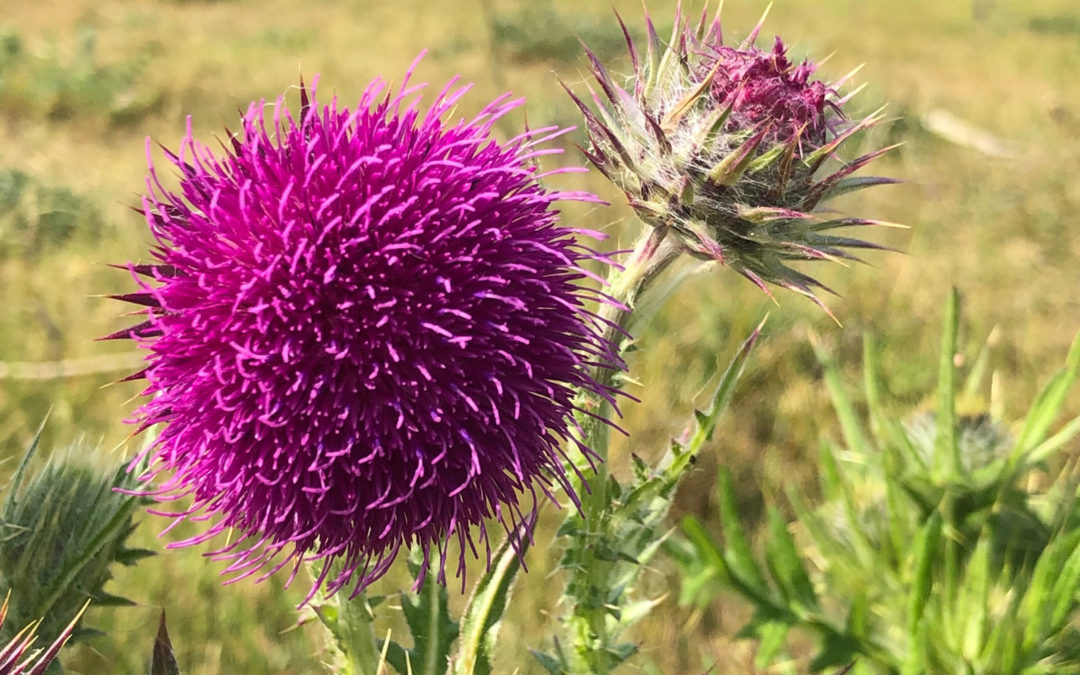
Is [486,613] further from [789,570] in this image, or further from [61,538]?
[789,570]

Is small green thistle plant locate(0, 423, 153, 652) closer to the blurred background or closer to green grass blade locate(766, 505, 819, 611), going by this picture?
the blurred background

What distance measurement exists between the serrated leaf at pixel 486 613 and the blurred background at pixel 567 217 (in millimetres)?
280

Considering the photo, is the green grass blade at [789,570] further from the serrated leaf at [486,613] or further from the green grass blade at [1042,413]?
the serrated leaf at [486,613]

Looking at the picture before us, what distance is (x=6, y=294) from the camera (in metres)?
4.66

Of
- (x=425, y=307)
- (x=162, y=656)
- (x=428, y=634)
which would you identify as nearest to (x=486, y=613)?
(x=428, y=634)

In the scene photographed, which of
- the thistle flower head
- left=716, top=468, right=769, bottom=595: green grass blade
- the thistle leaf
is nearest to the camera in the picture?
the thistle flower head

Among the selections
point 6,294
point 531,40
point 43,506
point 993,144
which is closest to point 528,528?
point 43,506

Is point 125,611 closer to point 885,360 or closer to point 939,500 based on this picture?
point 939,500

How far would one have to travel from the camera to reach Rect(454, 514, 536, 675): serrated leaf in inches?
68.4

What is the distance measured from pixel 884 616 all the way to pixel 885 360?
2111mm

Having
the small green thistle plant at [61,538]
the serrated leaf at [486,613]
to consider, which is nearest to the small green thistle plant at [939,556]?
the serrated leaf at [486,613]

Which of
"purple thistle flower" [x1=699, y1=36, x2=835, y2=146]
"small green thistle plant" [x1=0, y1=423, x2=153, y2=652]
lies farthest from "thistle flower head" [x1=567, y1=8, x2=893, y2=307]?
"small green thistle plant" [x1=0, y1=423, x2=153, y2=652]

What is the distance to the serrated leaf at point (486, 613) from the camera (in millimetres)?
1737

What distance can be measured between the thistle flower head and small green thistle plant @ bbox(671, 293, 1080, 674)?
42.8 inches
